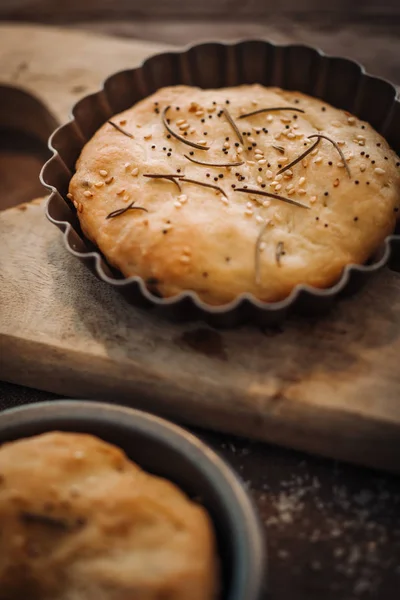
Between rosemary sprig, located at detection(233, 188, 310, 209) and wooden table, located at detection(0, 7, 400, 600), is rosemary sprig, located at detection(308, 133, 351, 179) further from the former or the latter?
wooden table, located at detection(0, 7, 400, 600)

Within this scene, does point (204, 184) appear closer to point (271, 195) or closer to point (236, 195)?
point (236, 195)

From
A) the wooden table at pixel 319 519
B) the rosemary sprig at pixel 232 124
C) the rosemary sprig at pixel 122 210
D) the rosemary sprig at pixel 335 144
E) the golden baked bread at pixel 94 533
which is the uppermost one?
the rosemary sprig at pixel 335 144

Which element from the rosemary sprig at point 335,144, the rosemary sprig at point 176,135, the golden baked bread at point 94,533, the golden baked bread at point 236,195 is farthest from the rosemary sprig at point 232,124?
the golden baked bread at point 94,533

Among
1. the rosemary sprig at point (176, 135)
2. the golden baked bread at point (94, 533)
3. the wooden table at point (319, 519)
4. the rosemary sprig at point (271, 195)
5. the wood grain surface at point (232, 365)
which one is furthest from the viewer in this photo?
the rosemary sprig at point (176, 135)

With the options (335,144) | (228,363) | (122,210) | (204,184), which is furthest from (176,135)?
(228,363)

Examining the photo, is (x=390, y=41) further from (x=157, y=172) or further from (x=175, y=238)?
(x=175, y=238)

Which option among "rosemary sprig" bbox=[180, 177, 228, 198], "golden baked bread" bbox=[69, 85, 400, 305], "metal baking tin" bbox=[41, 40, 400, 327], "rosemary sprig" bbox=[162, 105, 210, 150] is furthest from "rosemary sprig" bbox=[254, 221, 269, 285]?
"rosemary sprig" bbox=[162, 105, 210, 150]

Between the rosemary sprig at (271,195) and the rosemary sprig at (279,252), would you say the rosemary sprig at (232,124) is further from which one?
the rosemary sprig at (279,252)
